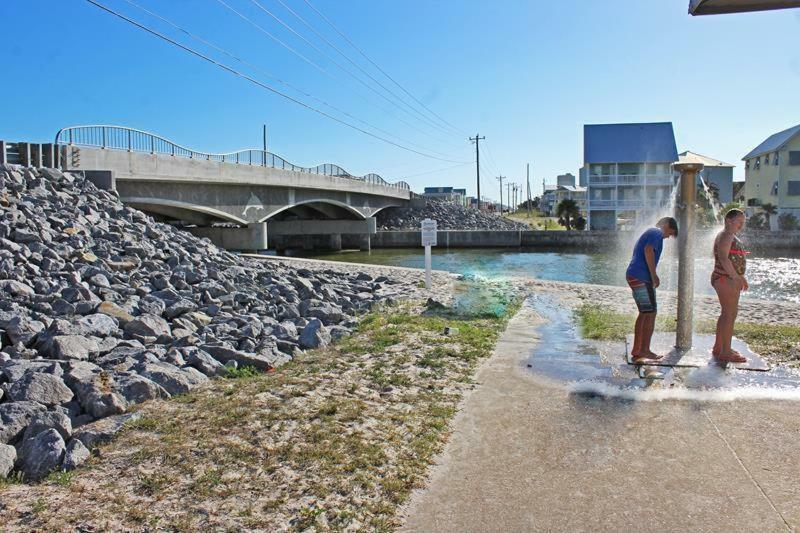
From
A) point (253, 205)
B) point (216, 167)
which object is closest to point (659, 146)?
point (253, 205)

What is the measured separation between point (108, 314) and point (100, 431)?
3.55 m

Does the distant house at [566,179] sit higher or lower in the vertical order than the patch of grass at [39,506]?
higher

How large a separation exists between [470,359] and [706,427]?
2.83m

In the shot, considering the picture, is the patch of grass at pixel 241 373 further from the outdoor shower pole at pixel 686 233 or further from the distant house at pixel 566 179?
the distant house at pixel 566 179

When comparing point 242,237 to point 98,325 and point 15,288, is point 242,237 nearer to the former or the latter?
point 15,288

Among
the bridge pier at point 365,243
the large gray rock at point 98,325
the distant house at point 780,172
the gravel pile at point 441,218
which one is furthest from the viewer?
the gravel pile at point 441,218

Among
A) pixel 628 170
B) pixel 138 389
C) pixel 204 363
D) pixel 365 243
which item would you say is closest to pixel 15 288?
pixel 204 363

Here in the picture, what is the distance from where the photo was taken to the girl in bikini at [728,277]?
6531 mm

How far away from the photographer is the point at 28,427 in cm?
440

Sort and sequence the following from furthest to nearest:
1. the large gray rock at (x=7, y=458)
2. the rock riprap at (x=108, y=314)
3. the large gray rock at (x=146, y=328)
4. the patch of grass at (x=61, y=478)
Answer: the large gray rock at (x=146, y=328) → the rock riprap at (x=108, y=314) → the large gray rock at (x=7, y=458) → the patch of grass at (x=61, y=478)

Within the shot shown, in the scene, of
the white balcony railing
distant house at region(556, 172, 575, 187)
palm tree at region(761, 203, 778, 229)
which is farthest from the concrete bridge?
distant house at region(556, 172, 575, 187)

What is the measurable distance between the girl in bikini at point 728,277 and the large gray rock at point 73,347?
6.46 metres

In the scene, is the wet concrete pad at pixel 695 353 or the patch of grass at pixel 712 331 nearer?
the wet concrete pad at pixel 695 353

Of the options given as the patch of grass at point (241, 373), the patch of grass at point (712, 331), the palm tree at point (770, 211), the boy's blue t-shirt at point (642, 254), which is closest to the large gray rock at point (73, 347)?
the patch of grass at point (241, 373)
